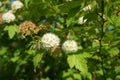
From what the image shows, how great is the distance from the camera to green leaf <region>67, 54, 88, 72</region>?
278 cm

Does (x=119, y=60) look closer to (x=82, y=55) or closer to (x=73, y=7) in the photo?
(x=82, y=55)

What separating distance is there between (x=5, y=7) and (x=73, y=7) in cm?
217

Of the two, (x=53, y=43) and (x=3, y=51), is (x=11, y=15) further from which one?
(x=53, y=43)

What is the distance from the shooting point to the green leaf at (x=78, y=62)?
2775 millimetres

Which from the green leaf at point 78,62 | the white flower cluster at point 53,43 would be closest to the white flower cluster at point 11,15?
the white flower cluster at point 53,43

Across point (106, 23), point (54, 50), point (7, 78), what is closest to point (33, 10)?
point (54, 50)

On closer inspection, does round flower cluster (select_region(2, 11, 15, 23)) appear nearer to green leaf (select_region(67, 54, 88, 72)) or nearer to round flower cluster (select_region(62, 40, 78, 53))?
round flower cluster (select_region(62, 40, 78, 53))

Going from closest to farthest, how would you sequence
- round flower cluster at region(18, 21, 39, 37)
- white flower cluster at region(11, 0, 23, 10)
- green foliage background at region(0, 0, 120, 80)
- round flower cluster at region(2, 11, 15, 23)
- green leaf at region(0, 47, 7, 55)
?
green foliage background at region(0, 0, 120, 80), round flower cluster at region(18, 21, 39, 37), round flower cluster at region(2, 11, 15, 23), white flower cluster at region(11, 0, 23, 10), green leaf at region(0, 47, 7, 55)

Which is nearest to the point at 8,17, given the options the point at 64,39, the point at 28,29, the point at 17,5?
the point at 17,5

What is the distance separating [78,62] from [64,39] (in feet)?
2.06

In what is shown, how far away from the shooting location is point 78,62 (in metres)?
2.82

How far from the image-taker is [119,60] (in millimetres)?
3508

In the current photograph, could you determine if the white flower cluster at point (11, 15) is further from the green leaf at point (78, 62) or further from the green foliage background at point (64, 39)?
the green leaf at point (78, 62)

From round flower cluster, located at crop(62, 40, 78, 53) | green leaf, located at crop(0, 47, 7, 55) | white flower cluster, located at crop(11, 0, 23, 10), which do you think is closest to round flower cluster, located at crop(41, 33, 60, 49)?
round flower cluster, located at crop(62, 40, 78, 53)
